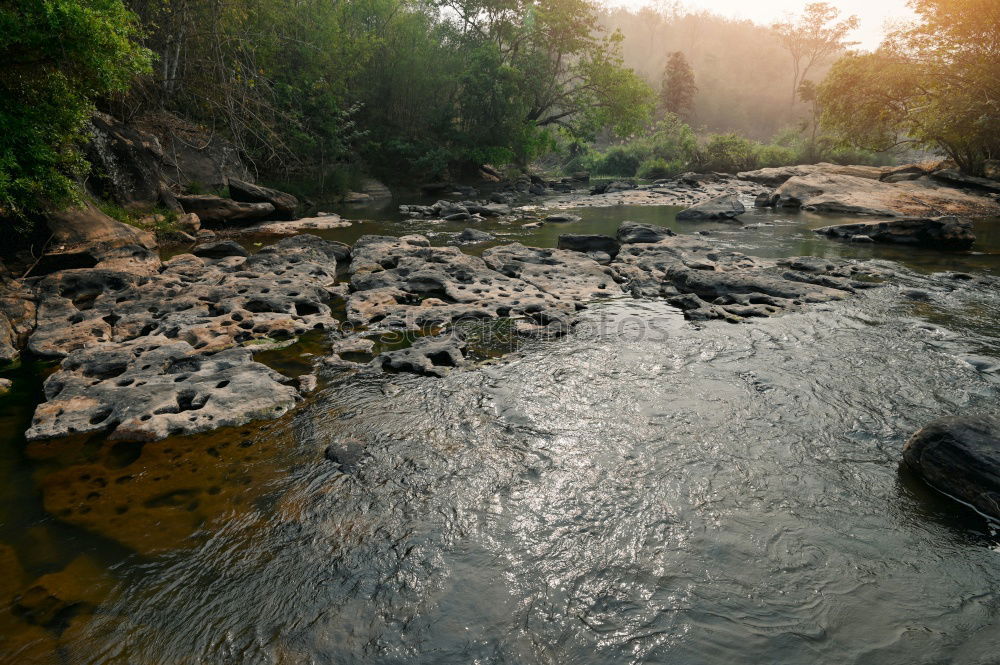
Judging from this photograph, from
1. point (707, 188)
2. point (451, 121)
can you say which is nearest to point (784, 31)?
point (707, 188)

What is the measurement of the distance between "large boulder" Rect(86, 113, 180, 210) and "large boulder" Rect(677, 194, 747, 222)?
14539 mm

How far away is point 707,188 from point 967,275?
19.5 m

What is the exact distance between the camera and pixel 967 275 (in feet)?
26.9

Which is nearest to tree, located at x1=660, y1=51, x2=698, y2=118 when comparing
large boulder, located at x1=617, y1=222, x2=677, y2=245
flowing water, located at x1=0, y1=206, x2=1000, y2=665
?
large boulder, located at x1=617, y1=222, x2=677, y2=245

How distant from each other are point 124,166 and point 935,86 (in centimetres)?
2675

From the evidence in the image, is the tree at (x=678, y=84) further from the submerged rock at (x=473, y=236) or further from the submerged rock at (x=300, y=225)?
the submerged rock at (x=473, y=236)

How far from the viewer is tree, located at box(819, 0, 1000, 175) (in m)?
17.9

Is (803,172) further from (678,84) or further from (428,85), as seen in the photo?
(678,84)

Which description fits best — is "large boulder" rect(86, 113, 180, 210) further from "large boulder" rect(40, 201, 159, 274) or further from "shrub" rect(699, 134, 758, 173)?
"shrub" rect(699, 134, 758, 173)

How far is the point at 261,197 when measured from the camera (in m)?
13.8

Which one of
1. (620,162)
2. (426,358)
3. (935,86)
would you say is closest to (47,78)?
(426,358)

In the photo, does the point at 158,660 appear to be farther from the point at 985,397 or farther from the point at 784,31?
the point at 784,31

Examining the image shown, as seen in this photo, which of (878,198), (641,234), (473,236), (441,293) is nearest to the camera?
(441,293)

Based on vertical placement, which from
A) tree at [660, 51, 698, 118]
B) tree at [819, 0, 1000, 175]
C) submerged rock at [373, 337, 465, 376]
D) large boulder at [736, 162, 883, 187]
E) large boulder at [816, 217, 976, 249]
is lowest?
submerged rock at [373, 337, 465, 376]
